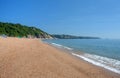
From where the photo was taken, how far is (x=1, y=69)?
9406 mm

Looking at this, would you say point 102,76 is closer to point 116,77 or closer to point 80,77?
point 116,77

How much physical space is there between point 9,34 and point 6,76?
9953cm

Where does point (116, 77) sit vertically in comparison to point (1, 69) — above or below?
below

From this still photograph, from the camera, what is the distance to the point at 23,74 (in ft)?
29.0

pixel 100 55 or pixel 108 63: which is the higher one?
pixel 108 63

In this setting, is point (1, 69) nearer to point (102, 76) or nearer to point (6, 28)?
point (102, 76)

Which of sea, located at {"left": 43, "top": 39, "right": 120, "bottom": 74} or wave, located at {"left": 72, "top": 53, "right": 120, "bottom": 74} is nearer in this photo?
wave, located at {"left": 72, "top": 53, "right": 120, "bottom": 74}

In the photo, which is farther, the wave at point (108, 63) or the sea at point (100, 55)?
the sea at point (100, 55)

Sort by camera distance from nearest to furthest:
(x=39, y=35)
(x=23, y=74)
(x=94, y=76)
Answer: (x=23, y=74) < (x=94, y=76) < (x=39, y=35)

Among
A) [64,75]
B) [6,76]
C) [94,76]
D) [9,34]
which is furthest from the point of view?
[9,34]

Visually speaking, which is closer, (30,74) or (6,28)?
(30,74)

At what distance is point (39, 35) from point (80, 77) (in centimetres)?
16037

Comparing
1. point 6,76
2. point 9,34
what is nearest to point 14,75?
point 6,76

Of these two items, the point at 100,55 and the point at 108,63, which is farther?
the point at 100,55
